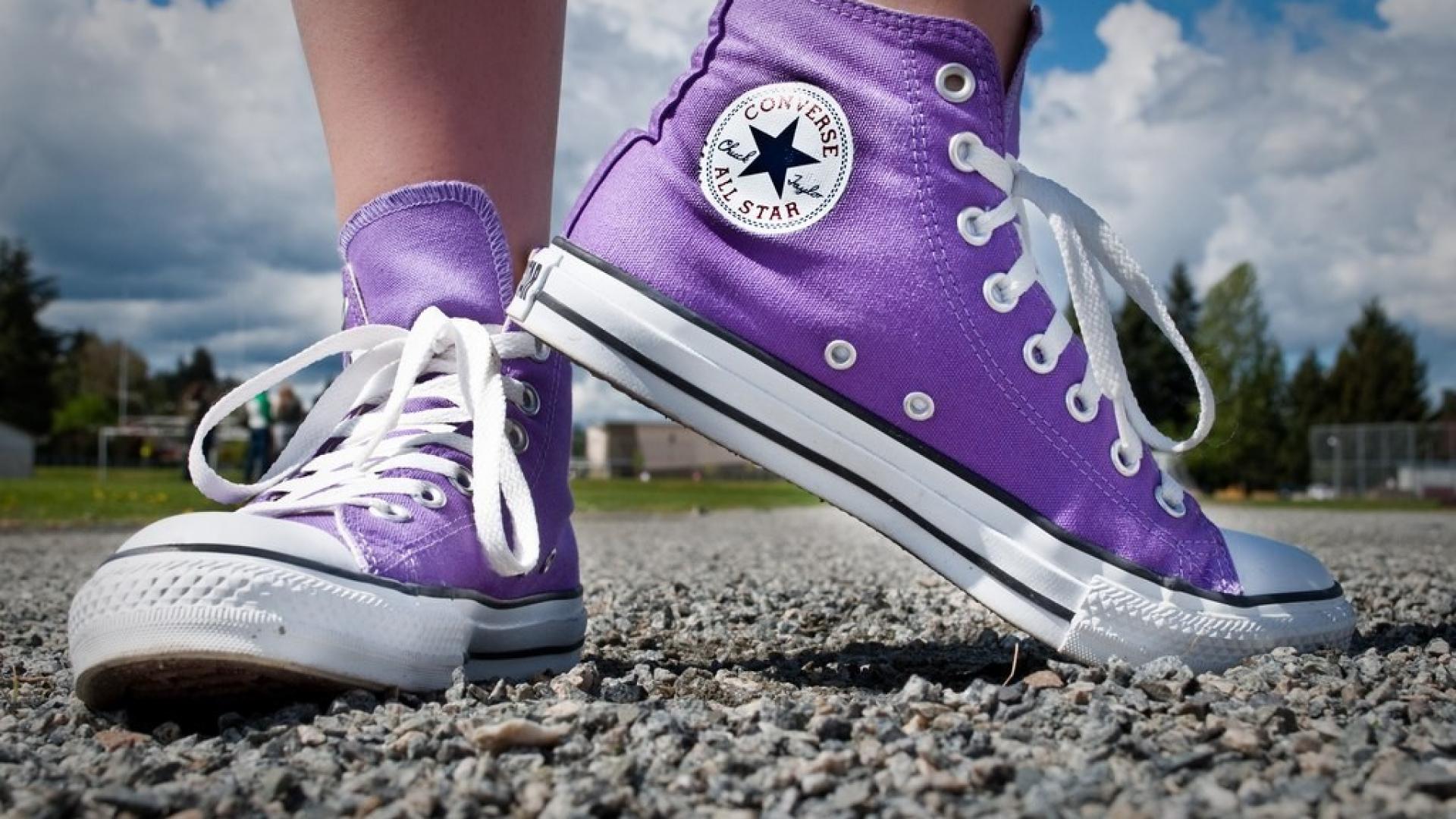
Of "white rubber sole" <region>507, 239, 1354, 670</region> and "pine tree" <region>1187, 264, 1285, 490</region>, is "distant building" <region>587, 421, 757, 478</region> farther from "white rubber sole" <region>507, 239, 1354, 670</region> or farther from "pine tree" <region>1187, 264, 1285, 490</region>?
"white rubber sole" <region>507, 239, 1354, 670</region>

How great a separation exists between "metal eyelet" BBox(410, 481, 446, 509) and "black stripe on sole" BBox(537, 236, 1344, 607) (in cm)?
29

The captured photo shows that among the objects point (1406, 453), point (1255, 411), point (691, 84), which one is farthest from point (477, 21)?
point (1255, 411)

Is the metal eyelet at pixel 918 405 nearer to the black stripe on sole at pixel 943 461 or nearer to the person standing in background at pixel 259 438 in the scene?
the black stripe on sole at pixel 943 461

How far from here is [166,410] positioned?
244 feet

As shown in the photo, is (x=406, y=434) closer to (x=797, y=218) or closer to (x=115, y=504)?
(x=797, y=218)

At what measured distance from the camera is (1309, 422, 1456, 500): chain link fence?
3158 centimetres

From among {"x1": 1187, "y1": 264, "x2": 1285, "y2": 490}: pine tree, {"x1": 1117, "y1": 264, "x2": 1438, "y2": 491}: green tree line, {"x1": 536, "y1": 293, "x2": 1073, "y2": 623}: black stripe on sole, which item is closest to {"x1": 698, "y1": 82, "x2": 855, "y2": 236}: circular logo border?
{"x1": 536, "y1": 293, "x2": 1073, "y2": 623}: black stripe on sole

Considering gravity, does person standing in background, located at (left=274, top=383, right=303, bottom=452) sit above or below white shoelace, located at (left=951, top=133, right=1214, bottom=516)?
below

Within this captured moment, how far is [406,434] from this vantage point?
5.07 ft

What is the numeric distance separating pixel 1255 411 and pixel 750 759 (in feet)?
136

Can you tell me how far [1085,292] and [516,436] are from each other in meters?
0.83

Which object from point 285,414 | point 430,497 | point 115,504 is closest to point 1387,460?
point 285,414

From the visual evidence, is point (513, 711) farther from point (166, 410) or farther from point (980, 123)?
point (166, 410)

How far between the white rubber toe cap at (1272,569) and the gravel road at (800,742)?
10 cm
